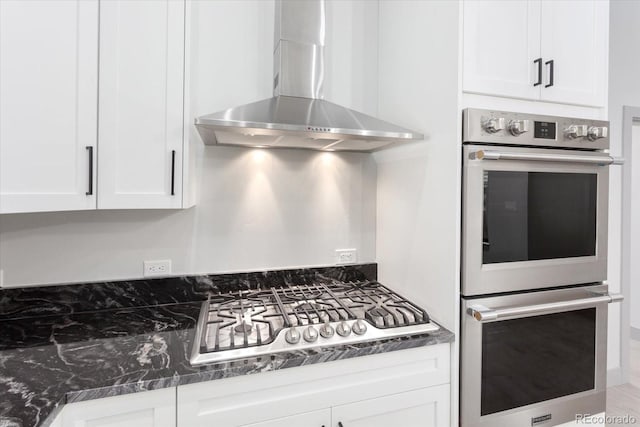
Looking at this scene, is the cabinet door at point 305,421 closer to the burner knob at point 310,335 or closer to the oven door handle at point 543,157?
the burner knob at point 310,335

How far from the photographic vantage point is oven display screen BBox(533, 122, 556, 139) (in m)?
1.37

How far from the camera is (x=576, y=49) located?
4.84ft

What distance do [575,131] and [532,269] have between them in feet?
1.95

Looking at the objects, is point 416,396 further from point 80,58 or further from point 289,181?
point 80,58

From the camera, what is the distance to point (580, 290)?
1469mm

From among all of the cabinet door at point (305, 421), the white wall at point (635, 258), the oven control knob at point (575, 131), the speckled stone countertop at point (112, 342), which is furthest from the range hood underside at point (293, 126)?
the white wall at point (635, 258)

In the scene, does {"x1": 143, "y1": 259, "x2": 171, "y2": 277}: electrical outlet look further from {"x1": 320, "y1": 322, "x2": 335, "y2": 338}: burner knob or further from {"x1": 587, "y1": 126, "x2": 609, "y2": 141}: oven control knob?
{"x1": 587, "y1": 126, "x2": 609, "y2": 141}: oven control knob

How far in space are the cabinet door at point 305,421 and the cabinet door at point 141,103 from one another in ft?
2.90

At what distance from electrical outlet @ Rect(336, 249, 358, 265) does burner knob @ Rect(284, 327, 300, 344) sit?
76cm

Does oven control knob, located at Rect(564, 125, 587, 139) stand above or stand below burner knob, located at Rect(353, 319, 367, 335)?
above

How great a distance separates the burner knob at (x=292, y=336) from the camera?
1178mm

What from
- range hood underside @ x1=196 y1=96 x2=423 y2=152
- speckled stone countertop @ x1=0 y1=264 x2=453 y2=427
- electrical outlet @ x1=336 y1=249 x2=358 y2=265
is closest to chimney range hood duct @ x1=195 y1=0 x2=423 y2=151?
range hood underside @ x1=196 y1=96 x2=423 y2=152

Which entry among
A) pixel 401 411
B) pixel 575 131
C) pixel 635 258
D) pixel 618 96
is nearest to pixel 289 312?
pixel 401 411

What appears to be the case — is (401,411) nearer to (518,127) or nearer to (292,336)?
(292,336)
